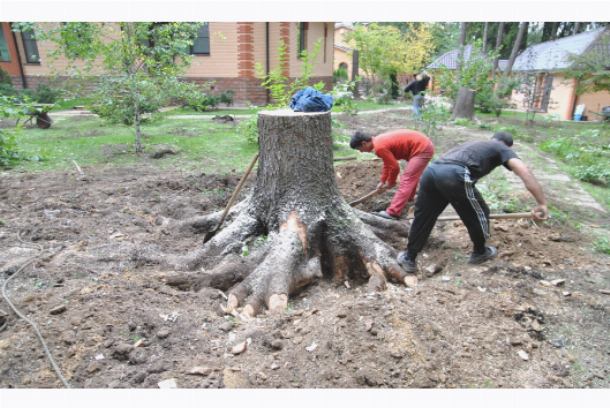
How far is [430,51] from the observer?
28.9 metres

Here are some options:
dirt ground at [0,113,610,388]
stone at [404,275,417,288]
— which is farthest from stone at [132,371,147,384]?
stone at [404,275,417,288]

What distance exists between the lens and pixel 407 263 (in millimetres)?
3973

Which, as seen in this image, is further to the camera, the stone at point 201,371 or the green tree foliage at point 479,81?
the green tree foliage at point 479,81

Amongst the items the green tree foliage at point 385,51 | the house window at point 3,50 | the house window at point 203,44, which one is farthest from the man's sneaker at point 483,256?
the green tree foliage at point 385,51

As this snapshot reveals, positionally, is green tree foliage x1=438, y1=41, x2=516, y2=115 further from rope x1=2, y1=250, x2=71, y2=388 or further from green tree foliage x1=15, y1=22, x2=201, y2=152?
rope x1=2, y1=250, x2=71, y2=388

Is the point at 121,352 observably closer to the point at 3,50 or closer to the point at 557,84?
the point at 3,50

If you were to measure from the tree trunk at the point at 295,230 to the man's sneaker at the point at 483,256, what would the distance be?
0.71m

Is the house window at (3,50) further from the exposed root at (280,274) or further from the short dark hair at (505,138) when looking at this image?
→ the short dark hair at (505,138)

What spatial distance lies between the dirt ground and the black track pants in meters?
0.32

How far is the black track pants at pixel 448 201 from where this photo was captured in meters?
3.63

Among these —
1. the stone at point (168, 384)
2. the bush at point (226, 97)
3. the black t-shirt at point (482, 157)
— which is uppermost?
the black t-shirt at point (482, 157)

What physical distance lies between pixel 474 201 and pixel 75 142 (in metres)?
9.31

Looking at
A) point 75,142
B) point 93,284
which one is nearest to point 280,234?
point 93,284

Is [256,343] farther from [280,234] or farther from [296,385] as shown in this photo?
[280,234]
